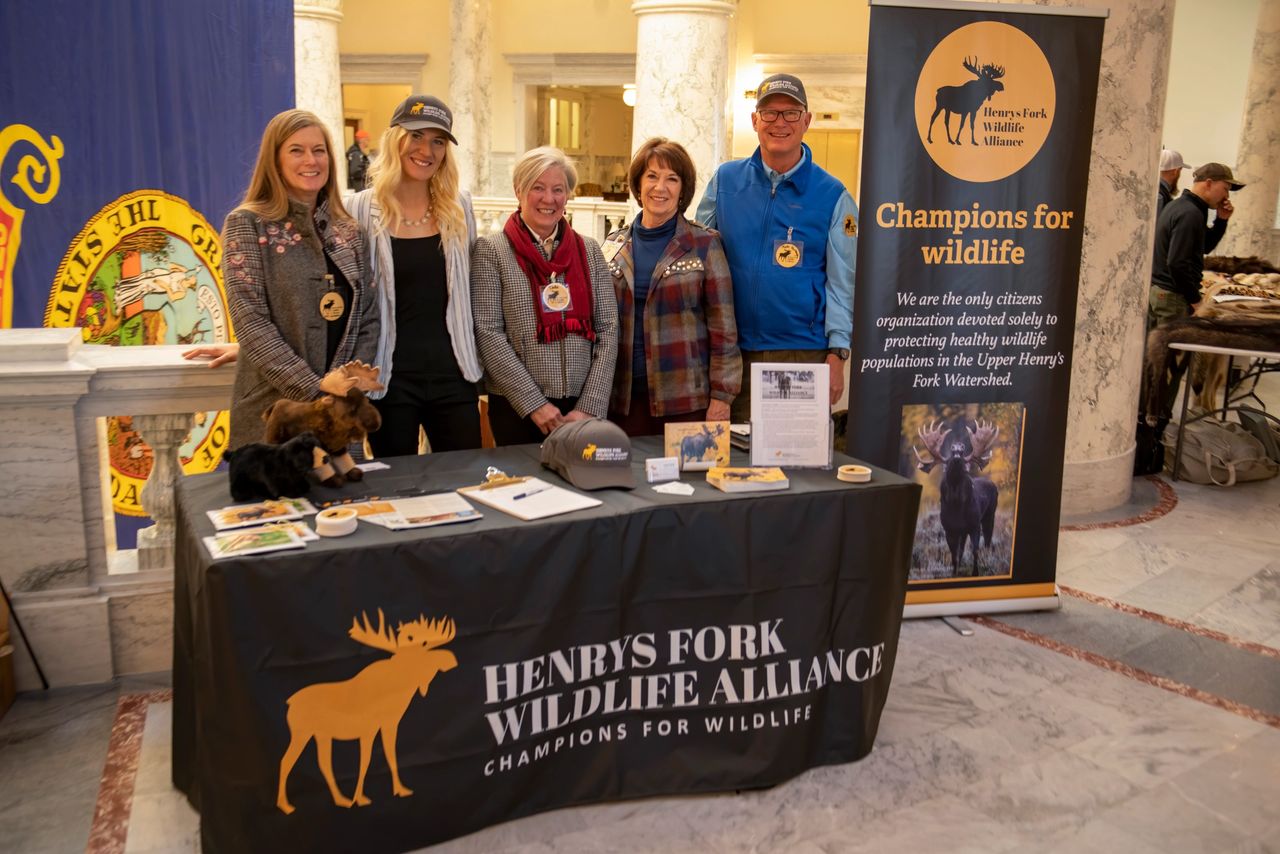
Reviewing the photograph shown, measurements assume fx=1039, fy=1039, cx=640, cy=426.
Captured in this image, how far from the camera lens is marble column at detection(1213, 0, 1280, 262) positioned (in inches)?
412

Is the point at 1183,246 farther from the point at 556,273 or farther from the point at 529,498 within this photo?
the point at 529,498

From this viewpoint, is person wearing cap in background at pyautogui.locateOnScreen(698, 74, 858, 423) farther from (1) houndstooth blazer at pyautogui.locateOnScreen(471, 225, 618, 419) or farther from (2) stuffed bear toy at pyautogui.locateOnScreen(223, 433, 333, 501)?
(2) stuffed bear toy at pyautogui.locateOnScreen(223, 433, 333, 501)

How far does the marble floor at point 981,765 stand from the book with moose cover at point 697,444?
86 cm

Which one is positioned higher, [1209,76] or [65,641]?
[1209,76]

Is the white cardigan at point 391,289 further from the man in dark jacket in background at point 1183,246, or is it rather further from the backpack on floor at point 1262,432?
the backpack on floor at point 1262,432

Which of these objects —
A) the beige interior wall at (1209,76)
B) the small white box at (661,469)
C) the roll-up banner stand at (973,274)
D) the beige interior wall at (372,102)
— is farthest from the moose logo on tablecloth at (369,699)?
the beige interior wall at (372,102)

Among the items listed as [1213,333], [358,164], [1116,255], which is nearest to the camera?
[1116,255]

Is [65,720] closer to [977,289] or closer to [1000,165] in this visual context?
[977,289]

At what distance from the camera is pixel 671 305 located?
3.28 meters

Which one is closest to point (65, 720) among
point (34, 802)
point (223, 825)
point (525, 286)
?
point (34, 802)

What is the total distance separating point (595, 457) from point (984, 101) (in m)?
1.98

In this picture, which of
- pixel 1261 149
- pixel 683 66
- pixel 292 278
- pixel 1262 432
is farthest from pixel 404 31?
pixel 292 278

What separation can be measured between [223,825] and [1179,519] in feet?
15.9

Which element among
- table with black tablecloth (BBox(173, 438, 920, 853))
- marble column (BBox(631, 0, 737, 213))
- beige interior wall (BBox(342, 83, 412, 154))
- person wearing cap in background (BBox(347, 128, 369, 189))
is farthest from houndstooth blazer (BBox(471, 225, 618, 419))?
beige interior wall (BBox(342, 83, 412, 154))
